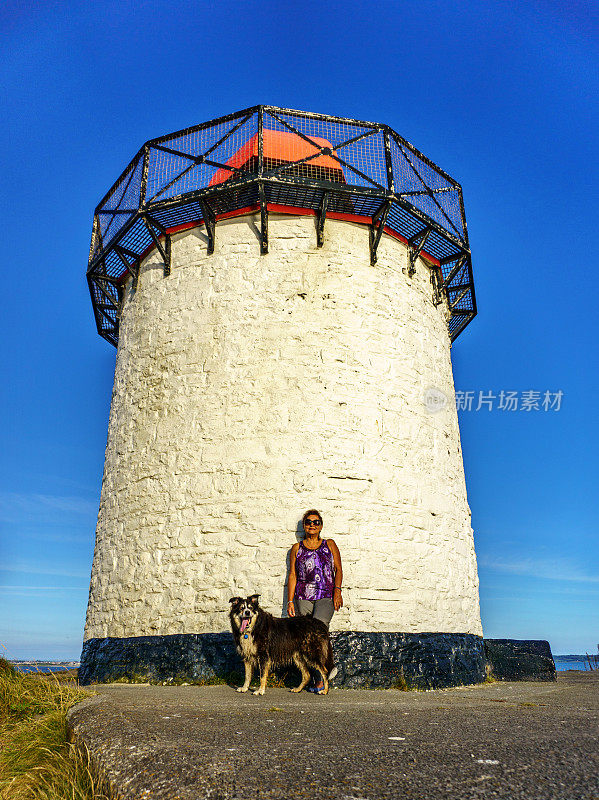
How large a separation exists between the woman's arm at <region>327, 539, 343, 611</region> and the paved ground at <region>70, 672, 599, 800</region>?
204 centimetres

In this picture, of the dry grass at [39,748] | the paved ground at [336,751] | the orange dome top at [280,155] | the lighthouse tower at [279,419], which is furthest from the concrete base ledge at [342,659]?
the orange dome top at [280,155]

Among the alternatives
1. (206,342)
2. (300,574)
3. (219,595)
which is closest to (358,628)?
(300,574)

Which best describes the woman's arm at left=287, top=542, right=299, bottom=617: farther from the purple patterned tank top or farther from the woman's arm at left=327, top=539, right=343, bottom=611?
the woman's arm at left=327, top=539, right=343, bottom=611

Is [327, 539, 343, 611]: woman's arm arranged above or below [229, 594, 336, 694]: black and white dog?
above

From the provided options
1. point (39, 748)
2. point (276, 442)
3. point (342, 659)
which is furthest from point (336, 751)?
point (276, 442)

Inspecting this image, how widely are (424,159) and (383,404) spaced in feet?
15.3

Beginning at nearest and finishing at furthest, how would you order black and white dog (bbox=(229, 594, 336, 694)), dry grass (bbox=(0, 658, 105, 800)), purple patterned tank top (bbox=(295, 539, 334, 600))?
dry grass (bbox=(0, 658, 105, 800))
black and white dog (bbox=(229, 594, 336, 694))
purple patterned tank top (bbox=(295, 539, 334, 600))

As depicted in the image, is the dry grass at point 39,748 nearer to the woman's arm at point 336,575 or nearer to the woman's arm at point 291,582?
the woman's arm at point 291,582

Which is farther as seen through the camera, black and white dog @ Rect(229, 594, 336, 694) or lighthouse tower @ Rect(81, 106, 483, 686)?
lighthouse tower @ Rect(81, 106, 483, 686)

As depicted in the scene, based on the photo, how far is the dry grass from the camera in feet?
9.62

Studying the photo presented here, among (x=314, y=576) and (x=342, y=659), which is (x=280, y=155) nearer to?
(x=314, y=576)

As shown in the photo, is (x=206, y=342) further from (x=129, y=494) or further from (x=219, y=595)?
(x=219, y=595)

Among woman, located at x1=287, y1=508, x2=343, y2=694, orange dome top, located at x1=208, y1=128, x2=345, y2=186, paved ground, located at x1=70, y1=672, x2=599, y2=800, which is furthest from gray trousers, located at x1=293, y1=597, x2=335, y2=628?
orange dome top, located at x1=208, y1=128, x2=345, y2=186

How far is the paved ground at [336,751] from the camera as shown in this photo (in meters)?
2.21
